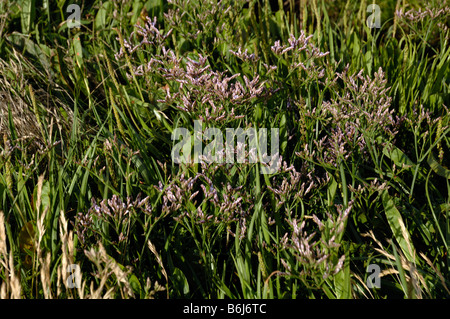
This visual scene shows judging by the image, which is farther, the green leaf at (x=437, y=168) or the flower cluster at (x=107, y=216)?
the green leaf at (x=437, y=168)

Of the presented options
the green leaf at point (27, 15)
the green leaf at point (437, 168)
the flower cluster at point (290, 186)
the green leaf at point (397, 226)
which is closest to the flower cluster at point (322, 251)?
the flower cluster at point (290, 186)

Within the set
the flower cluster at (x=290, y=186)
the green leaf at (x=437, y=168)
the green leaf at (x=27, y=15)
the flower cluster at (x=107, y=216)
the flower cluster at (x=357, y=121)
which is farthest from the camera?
the green leaf at (x=27, y=15)

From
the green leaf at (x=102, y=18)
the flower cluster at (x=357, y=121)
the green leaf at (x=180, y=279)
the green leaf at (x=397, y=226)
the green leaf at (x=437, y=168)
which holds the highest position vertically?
the green leaf at (x=102, y=18)

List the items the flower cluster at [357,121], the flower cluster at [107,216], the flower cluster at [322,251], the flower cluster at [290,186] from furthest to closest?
the flower cluster at [357,121] → the flower cluster at [290,186] → the flower cluster at [107,216] → the flower cluster at [322,251]

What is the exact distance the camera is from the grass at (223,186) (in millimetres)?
1499

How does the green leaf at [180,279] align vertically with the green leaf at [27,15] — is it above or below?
below

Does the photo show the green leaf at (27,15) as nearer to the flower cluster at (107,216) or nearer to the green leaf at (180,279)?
the flower cluster at (107,216)

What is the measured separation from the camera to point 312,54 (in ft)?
6.43

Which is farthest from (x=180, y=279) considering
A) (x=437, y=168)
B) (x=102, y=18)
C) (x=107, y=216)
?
(x=102, y=18)

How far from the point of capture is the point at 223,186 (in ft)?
5.68

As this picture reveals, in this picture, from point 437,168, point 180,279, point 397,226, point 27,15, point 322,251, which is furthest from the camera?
A: point 27,15

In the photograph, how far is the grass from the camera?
4.92ft

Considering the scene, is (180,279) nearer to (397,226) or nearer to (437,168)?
(397,226)

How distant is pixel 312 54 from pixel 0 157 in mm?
1301
